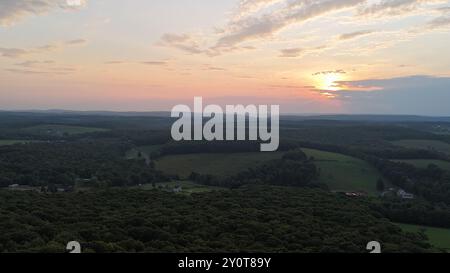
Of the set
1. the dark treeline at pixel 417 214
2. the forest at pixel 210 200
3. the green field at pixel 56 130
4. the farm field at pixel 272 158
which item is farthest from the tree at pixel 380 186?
the green field at pixel 56 130

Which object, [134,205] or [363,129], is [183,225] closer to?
[134,205]

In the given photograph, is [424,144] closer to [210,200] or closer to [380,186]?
[380,186]

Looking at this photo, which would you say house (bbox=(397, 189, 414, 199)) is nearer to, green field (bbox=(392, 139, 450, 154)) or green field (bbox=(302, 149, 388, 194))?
green field (bbox=(302, 149, 388, 194))

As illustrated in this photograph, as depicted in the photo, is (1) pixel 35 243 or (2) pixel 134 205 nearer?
(1) pixel 35 243

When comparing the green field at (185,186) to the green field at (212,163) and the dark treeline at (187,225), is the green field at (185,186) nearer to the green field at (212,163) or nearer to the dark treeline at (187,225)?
the green field at (212,163)
